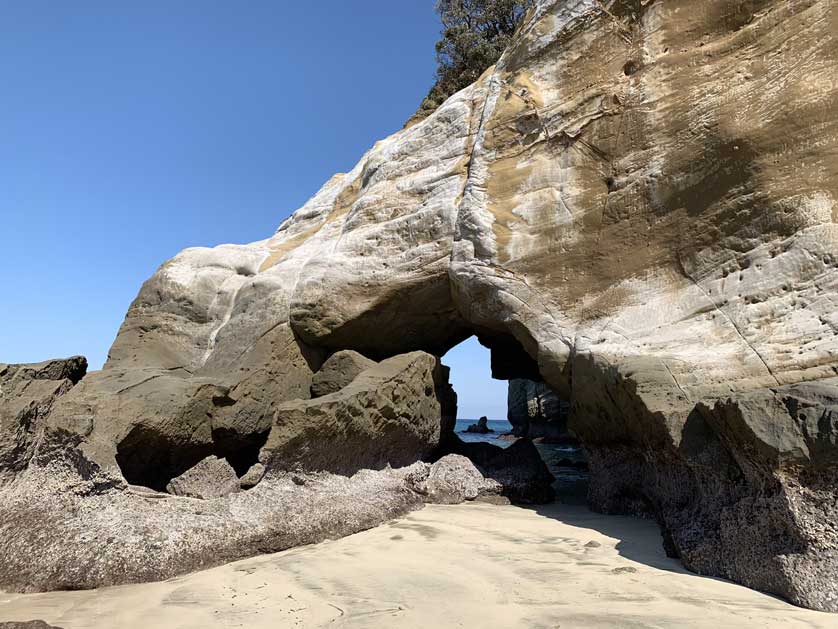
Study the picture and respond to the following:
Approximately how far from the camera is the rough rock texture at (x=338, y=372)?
683 cm

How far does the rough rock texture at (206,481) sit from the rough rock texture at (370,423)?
0.75 metres

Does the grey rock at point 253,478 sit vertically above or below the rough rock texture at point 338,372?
below

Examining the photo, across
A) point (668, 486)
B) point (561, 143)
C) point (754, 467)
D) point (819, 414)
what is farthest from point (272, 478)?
point (561, 143)

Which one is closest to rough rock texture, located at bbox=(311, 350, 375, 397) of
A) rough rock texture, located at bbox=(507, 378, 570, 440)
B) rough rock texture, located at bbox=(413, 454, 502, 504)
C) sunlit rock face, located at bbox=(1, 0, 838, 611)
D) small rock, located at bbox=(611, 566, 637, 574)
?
sunlit rock face, located at bbox=(1, 0, 838, 611)

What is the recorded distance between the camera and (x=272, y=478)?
200 inches

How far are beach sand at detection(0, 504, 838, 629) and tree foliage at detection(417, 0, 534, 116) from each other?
13811mm

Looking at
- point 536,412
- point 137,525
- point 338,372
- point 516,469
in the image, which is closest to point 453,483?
point 516,469

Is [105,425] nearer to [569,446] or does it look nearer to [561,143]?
[561,143]

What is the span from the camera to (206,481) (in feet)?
19.1

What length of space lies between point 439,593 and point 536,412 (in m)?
24.9

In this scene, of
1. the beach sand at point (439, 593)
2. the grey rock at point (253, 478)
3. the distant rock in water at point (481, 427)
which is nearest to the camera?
the beach sand at point (439, 593)

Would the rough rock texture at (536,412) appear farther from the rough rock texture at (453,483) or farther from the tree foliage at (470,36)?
the rough rock texture at (453,483)

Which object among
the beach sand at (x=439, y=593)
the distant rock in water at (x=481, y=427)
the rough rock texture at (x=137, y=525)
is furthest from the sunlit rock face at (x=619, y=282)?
the distant rock in water at (x=481, y=427)

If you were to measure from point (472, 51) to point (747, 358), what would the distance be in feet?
47.0
